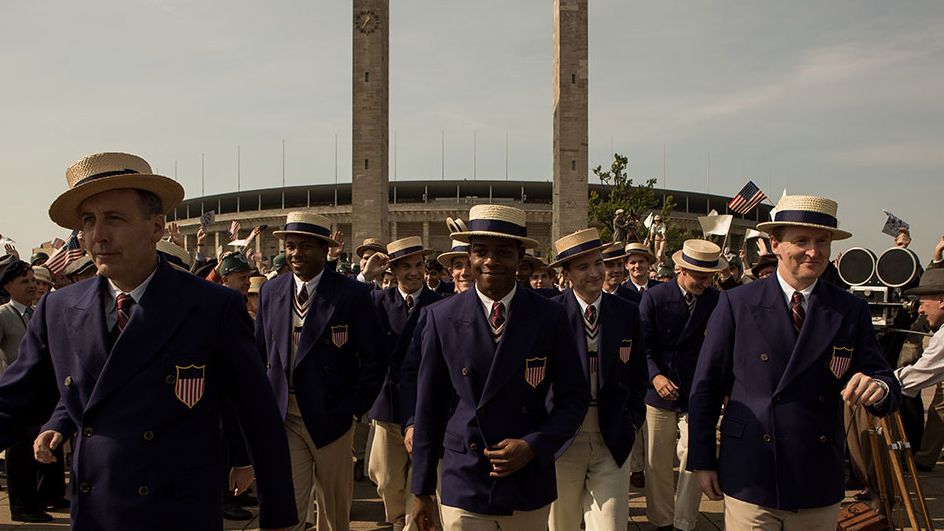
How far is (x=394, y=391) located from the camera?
6.09 metres

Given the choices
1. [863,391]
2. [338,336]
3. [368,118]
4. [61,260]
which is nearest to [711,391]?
[863,391]

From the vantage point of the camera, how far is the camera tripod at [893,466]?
4.58 meters

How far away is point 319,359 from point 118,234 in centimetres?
242

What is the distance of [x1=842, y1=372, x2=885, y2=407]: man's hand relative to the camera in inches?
125

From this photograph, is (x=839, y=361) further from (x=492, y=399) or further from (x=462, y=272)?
(x=462, y=272)

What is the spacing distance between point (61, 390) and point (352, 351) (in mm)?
2583

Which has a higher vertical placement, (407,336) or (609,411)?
(407,336)

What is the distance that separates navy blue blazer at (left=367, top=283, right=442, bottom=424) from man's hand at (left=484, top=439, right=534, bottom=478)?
2189 millimetres

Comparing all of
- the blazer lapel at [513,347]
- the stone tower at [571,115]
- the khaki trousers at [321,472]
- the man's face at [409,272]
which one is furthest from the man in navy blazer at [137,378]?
the stone tower at [571,115]

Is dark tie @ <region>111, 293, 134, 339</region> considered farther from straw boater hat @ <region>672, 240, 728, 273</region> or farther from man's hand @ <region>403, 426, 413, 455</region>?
straw boater hat @ <region>672, 240, 728, 273</region>

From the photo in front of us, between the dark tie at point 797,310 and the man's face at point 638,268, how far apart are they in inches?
212

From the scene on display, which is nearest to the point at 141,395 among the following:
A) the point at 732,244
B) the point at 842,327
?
the point at 842,327

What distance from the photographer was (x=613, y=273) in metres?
7.68

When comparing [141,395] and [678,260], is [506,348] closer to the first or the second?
[141,395]
